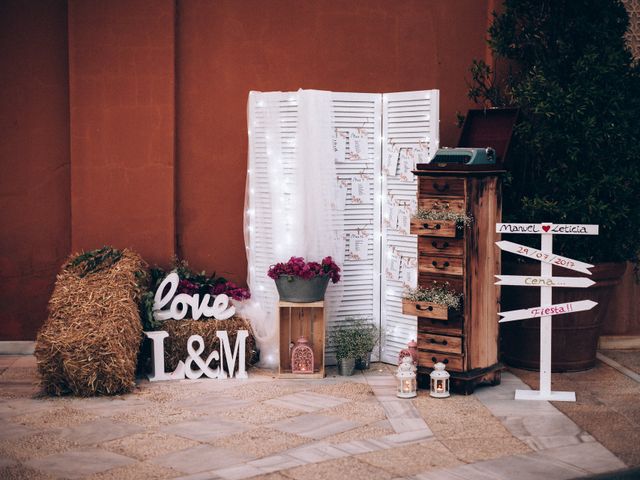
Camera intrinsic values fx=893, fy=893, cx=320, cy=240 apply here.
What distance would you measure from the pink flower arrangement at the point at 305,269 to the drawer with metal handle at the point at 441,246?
76 cm

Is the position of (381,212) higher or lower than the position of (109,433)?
higher

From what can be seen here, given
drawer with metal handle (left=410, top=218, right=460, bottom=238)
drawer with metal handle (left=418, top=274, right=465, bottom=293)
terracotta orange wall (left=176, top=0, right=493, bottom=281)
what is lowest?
drawer with metal handle (left=418, top=274, right=465, bottom=293)

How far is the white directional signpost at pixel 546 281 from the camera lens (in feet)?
20.1

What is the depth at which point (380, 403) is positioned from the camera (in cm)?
614

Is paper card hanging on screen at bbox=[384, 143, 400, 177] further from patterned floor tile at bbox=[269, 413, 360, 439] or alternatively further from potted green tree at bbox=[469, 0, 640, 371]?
patterned floor tile at bbox=[269, 413, 360, 439]

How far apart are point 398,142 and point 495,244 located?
1.16 meters

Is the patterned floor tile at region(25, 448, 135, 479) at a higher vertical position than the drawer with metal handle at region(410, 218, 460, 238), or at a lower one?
lower

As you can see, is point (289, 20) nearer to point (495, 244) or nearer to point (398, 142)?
point (398, 142)

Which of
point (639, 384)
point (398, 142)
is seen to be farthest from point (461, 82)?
point (639, 384)

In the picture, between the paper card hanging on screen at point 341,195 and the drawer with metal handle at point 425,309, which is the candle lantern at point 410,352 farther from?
the paper card hanging on screen at point 341,195

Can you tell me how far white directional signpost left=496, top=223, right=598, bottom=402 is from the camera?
6129mm

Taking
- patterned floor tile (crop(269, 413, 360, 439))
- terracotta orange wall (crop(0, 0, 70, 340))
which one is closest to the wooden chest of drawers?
patterned floor tile (crop(269, 413, 360, 439))

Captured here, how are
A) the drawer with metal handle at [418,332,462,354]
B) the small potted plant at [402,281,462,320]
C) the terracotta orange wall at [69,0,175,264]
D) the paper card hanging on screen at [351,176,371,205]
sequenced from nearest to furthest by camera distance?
the small potted plant at [402,281,462,320] → the drawer with metal handle at [418,332,462,354] → the paper card hanging on screen at [351,176,371,205] → the terracotta orange wall at [69,0,175,264]

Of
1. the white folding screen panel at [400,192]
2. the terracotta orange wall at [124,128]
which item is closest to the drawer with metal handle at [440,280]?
the white folding screen panel at [400,192]
